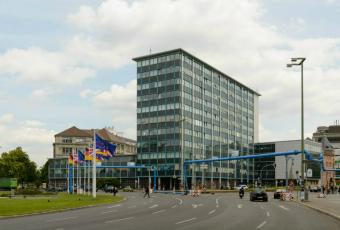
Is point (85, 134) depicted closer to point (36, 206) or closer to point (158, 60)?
point (158, 60)

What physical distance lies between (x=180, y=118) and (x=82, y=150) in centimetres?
4078

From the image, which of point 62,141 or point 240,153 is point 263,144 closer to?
point 240,153

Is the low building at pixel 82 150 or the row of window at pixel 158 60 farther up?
the row of window at pixel 158 60

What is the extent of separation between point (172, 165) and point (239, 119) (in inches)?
1632

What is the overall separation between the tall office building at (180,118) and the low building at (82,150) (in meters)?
8.11

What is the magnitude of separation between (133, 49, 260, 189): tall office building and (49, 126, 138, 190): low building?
811 cm

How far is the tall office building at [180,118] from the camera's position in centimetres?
13138

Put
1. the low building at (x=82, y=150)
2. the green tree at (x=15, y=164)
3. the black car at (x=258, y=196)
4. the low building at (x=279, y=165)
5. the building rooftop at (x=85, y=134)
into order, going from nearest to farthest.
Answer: the black car at (x=258, y=196), the green tree at (x=15, y=164), the low building at (x=82, y=150), the low building at (x=279, y=165), the building rooftop at (x=85, y=134)

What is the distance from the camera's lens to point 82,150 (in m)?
156

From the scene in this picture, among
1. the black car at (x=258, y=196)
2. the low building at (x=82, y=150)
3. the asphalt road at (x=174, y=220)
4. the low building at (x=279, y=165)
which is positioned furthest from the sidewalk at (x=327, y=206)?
the low building at (x=279, y=165)

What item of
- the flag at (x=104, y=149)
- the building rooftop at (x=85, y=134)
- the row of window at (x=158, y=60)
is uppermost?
the row of window at (x=158, y=60)

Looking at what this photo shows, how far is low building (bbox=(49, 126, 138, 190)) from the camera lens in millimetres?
144000

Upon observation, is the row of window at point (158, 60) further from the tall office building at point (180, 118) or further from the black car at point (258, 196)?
the black car at point (258, 196)

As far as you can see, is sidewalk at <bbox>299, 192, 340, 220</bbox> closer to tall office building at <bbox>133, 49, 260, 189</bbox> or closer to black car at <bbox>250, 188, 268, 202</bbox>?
black car at <bbox>250, 188, 268, 202</bbox>
